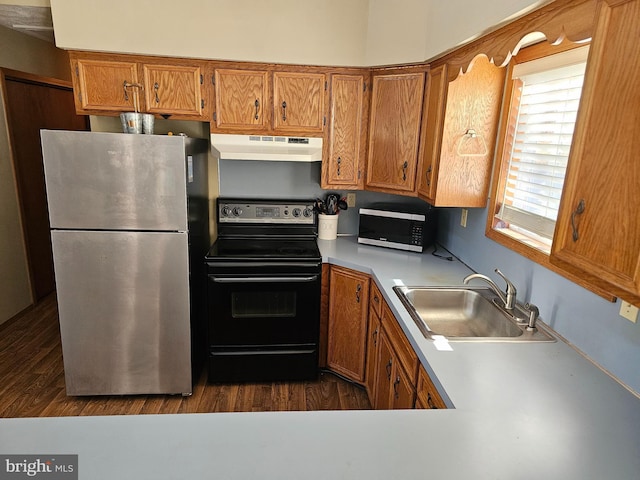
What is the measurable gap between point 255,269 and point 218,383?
857 mm

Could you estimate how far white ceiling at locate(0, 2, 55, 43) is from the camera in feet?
8.02

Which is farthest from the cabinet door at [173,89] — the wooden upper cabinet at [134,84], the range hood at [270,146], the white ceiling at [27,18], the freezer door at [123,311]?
the freezer door at [123,311]

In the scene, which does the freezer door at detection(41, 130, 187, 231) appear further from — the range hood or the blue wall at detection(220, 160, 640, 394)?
the blue wall at detection(220, 160, 640, 394)

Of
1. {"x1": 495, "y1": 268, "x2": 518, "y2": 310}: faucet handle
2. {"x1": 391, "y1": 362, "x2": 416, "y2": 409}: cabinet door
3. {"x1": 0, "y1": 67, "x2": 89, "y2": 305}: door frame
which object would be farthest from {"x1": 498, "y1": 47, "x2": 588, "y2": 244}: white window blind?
{"x1": 0, "y1": 67, "x2": 89, "y2": 305}: door frame

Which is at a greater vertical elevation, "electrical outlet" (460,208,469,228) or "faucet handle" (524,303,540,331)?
"electrical outlet" (460,208,469,228)

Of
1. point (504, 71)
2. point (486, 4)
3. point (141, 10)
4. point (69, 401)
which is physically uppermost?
point (141, 10)

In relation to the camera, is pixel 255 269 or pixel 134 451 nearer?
pixel 134 451

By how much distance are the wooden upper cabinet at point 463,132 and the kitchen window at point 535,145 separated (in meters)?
0.08

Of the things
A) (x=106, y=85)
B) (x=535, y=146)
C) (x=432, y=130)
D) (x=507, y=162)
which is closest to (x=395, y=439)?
(x=535, y=146)

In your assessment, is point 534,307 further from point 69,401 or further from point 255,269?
point 69,401

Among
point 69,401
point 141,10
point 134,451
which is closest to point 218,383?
point 69,401

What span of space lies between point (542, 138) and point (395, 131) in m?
0.94

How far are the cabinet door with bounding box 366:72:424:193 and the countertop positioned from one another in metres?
1.51

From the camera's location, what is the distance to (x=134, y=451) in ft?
3.17
